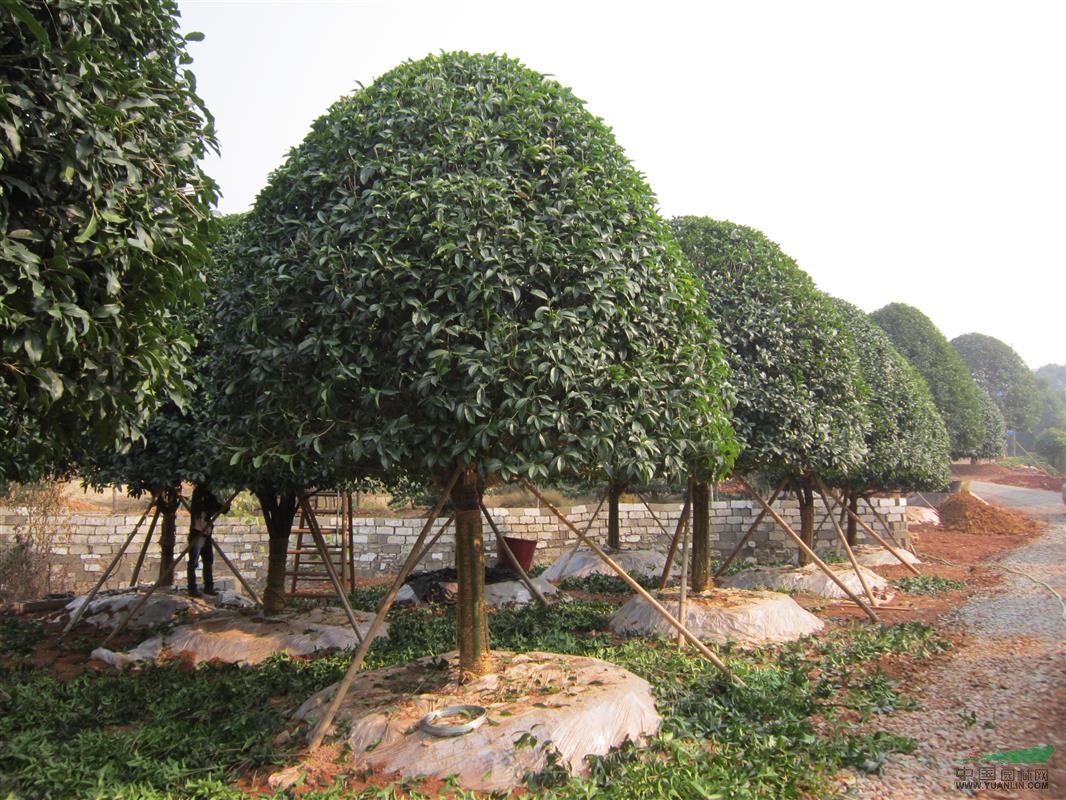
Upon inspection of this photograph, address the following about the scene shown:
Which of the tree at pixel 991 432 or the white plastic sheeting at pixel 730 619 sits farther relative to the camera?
the tree at pixel 991 432

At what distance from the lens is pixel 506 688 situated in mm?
5383

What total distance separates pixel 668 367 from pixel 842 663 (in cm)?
369

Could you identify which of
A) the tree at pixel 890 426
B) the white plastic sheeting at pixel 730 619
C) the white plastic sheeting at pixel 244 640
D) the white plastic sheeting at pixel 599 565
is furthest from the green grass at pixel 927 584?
the white plastic sheeting at pixel 244 640

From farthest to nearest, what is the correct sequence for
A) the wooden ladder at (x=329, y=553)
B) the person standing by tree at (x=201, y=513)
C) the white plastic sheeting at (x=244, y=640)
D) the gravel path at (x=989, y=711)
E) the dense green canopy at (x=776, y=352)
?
the wooden ladder at (x=329, y=553), the person standing by tree at (x=201, y=513), the dense green canopy at (x=776, y=352), the white plastic sheeting at (x=244, y=640), the gravel path at (x=989, y=711)

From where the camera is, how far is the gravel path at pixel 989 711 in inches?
176

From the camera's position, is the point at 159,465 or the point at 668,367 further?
the point at 159,465

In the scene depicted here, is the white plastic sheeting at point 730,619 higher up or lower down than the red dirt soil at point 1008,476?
lower down

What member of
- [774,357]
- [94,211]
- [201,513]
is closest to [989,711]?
[774,357]

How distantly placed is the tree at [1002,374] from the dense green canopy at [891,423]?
3198 centimetres

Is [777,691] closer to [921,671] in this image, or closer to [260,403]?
[921,671]

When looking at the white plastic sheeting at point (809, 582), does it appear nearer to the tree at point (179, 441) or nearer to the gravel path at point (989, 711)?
the gravel path at point (989, 711)

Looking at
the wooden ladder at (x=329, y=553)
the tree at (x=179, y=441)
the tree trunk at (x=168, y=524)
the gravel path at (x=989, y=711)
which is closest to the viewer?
the gravel path at (x=989, y=711)

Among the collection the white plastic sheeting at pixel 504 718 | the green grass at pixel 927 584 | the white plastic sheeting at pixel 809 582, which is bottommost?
the green grass at pixel 927 584

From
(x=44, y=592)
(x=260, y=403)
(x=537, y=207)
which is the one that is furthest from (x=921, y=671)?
(x=44, y=592)
